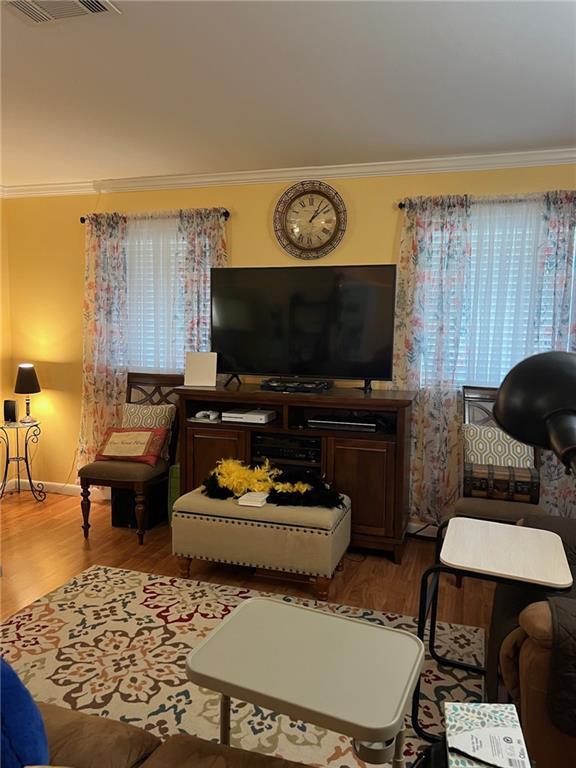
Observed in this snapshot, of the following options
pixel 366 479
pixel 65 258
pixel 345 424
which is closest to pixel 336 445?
pixel 345 424

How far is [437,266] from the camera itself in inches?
148

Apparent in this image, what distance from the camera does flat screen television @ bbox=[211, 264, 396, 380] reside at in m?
3.69

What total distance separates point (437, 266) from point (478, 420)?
3.52 ft

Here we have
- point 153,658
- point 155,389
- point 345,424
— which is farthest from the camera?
point 155,389

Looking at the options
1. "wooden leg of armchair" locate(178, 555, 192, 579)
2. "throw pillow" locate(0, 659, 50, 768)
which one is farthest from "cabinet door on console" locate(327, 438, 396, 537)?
"throw pillow" locate(0, 659, 50, 768)

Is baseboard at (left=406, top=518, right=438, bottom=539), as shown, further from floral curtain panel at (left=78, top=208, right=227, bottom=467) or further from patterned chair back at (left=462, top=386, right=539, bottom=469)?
floral curtain panel at (left=78, top=208, right=227, bottom=467)

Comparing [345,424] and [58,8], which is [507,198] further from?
[58,8]

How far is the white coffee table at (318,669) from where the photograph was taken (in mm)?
1257

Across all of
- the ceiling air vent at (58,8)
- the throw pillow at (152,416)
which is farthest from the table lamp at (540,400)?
the throw pillow at (152,416)

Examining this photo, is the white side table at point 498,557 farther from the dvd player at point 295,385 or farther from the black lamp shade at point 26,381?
the black lamp shade at point 26,381

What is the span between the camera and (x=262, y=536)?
9.86 feet

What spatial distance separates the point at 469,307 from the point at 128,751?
3.21 m

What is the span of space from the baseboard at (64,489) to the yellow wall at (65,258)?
0.05 metres

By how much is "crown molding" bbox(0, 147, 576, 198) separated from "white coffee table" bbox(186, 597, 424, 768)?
3.09m
